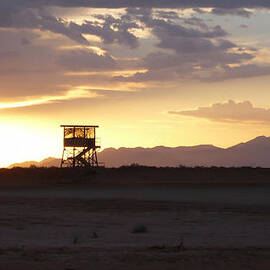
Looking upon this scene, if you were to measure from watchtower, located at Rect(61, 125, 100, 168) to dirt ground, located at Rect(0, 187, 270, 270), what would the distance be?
47.8 meters

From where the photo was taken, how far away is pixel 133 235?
2212 centimetres

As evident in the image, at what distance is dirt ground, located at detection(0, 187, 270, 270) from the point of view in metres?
16.0

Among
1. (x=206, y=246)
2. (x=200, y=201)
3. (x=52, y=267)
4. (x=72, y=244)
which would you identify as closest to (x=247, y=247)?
(x=206, y=246)

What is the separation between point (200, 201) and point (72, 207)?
7.91 metres

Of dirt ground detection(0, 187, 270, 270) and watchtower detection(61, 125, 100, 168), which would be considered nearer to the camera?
dirt ground detection(0, 187, 270, 270)

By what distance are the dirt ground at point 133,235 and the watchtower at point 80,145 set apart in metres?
47.8

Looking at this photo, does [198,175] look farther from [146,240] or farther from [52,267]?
[52,267]

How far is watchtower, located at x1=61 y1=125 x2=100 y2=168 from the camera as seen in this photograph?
85.9 metres

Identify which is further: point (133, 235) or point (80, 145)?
point (80, 145)

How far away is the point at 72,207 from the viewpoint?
112ft

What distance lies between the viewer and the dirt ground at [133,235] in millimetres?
15992

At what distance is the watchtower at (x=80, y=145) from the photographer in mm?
85875

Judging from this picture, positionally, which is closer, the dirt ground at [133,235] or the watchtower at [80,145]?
the dirt ground at [133,235]

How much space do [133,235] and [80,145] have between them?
64053mm
